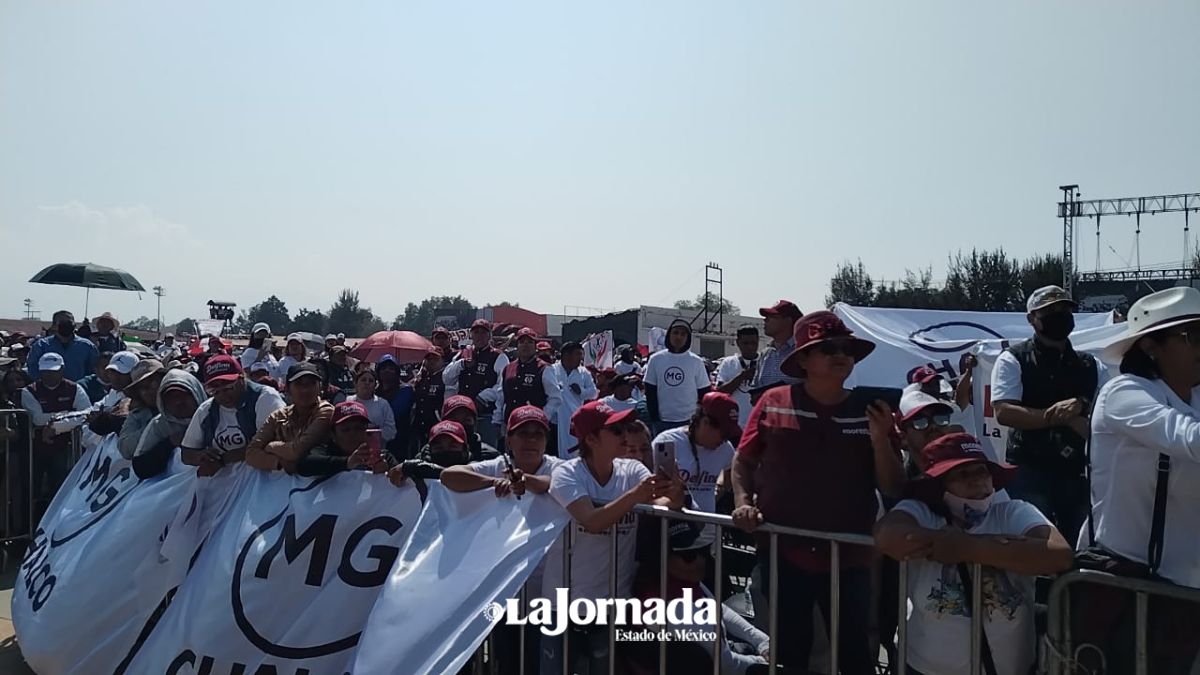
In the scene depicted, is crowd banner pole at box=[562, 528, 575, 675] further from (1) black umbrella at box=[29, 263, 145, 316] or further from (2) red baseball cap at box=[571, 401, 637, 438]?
(1) black umbrella at box=[29, 263, 145, 316]

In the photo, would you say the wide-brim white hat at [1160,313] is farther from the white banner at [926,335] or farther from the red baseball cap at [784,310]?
the white banner at [926,335]

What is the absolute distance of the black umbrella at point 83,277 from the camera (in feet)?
59.5

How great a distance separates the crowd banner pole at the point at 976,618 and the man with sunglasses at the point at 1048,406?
1.57 meters

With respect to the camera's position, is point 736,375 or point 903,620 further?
point 736,375

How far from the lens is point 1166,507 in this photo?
262cm

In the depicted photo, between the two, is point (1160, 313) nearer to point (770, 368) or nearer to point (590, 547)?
point (590, 547)

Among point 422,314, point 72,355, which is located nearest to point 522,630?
point 72,355

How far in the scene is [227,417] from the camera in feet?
16.8

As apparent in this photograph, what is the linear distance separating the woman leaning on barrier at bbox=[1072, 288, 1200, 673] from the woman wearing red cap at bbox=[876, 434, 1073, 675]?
184 mm

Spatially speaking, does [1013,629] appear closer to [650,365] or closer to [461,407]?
[461,407]

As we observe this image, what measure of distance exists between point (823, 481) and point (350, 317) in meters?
112

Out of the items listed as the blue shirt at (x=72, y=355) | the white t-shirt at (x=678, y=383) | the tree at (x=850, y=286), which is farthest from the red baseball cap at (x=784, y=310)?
the tree at (x=850, y=286)

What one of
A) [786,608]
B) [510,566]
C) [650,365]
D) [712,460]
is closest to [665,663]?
[786,608]

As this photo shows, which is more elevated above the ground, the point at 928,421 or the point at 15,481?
the point at 928,421
